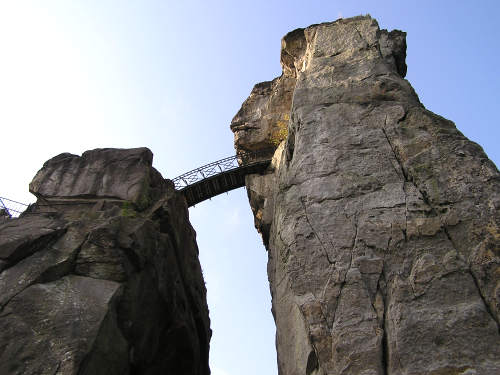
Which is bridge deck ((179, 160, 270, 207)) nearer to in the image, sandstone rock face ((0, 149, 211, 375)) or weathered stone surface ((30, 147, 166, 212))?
sandstone rock face ((0, 149, 211, 375))

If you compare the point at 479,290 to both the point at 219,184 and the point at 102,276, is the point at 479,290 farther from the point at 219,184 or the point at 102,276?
the point at 219,184

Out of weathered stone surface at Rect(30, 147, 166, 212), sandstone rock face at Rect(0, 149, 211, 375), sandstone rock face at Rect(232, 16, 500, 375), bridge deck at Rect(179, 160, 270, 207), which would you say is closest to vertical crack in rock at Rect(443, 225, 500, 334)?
sandstone rock face at Rect(232, 16, 500, 375)

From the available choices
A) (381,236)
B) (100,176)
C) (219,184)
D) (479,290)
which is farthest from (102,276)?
(219,184)

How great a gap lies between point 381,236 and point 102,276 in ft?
21.4

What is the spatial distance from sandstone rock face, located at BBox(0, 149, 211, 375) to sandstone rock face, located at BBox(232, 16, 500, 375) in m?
3.35

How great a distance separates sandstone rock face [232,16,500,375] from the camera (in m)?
8.26

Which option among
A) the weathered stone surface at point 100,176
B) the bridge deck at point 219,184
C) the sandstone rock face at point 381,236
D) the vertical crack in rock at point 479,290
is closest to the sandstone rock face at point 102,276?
the weathered stone surface at point 100,176

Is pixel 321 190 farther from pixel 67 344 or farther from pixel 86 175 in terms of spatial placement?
pixel 86 175

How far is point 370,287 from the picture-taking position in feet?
30.6

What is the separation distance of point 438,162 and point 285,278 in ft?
13.8

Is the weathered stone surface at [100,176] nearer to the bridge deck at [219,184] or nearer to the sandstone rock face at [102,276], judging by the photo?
the sandstone rock face at [102,276]

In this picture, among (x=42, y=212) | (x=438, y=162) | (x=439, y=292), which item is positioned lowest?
(x=439, y=292)

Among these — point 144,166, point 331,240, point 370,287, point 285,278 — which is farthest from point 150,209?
point 370,287

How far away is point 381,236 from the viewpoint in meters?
10.1
